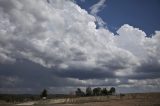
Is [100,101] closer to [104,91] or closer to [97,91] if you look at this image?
[104,91]

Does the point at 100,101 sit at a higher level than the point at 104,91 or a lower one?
lower

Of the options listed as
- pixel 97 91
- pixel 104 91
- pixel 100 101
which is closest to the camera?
pixel 100 101

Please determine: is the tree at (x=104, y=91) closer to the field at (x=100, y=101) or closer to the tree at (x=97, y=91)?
the tree at (x=97, y=91)

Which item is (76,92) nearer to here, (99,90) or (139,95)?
(99,90)

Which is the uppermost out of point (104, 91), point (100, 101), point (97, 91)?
point (97, 91)

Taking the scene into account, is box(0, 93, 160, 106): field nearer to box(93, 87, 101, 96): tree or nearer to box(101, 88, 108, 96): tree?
box(101, 88, 108, 96): tree

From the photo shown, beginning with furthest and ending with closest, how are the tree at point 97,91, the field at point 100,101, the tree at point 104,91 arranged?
the tree at point 97,91 < the tree at point 104,91 < the field at point 100,101

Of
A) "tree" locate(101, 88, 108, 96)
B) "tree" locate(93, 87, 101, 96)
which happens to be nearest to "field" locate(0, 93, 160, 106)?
"tree" locate(101, 88, 108, 96)

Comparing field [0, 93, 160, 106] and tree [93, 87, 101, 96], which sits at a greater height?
tree [93, 87, 101, 96]

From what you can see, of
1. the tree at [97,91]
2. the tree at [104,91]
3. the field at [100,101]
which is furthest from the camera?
the tree at [97,91]

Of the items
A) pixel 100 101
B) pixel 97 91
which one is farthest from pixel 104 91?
pixel 100 101

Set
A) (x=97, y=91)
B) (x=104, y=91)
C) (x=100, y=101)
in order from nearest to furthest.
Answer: (x=100, y=101) → (x=104, y=91) → (x=97, y=91)

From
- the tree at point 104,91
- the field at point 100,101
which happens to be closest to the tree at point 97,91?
the tree at point 104,91

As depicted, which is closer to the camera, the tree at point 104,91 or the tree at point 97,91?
the tree at point 104,91
